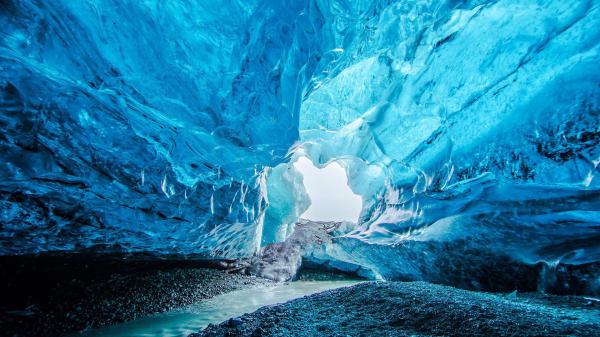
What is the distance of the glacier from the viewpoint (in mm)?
2430

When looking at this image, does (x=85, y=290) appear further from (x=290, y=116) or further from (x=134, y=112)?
(x=290, y=116)

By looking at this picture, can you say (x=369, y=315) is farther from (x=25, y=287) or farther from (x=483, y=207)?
(x=25, y=287)

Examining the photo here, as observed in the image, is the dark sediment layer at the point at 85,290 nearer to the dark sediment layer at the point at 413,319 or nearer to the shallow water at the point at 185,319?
the shallow water at the point at 185,319

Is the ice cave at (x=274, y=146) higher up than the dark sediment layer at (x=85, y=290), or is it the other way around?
the ice cave at (x=274, y=146)

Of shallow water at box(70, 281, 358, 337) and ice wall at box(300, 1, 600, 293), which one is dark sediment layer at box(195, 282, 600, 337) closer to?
shallow water at box(70, 281, 358, 337)

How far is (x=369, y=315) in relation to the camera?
3010mm

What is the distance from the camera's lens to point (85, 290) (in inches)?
148

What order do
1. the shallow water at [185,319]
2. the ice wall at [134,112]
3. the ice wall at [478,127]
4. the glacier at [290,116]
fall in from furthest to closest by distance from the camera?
the shallow water at [185,319], the ice wall at [478,127], the glacier at [290,116], the ice wall at [134,112]

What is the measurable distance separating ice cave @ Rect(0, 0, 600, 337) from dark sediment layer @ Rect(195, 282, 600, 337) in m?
0.03

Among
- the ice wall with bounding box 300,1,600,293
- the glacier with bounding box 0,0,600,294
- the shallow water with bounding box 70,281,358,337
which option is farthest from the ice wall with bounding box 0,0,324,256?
the ice wall with bounding box 300,1,600,293

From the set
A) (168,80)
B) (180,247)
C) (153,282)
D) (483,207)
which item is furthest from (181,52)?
(483,207)

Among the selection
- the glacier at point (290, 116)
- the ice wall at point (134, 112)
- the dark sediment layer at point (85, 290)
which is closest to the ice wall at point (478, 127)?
the glacier at point (290, 116)

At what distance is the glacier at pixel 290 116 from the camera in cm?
243

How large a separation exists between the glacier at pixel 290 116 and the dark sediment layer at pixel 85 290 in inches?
18.1
